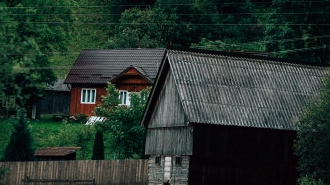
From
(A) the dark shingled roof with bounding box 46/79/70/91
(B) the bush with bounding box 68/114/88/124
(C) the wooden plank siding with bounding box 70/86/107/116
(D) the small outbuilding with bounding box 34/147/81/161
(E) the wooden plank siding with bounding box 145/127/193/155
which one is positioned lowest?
(D) the small outbuilding with bounding box 34/147/81/161

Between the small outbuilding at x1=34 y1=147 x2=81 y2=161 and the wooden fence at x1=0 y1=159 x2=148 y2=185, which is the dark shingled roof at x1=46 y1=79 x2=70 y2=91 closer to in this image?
the small outbuilding at x1=34 y1=147 x2=81 y2=161

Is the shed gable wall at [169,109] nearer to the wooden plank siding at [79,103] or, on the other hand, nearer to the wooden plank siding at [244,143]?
the wooden plank siding at [244,143]

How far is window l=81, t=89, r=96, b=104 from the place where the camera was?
73.8m

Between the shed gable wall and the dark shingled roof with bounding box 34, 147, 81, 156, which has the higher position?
the shed gable wall

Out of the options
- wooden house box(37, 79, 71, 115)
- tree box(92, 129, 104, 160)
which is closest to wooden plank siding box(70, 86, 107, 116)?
wooden house box(37, 79, 71, 115)

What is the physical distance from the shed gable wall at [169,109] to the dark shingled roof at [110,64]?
22075 mm

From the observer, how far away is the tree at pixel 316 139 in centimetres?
4178

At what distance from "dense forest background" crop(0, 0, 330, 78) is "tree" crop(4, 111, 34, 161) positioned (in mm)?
6355

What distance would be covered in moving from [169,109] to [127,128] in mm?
11117

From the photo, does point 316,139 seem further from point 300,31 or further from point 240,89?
point 300,31

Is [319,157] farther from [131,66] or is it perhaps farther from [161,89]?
[131,66]

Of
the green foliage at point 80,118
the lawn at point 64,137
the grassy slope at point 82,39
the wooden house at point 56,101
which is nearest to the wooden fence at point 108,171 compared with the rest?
the lawn at point 64,137

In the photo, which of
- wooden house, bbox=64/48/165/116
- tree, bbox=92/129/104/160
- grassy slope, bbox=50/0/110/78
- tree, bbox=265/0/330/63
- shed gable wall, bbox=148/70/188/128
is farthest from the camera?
grassy slope, bbox=50/0/110/78

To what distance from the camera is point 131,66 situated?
70.3 metres
